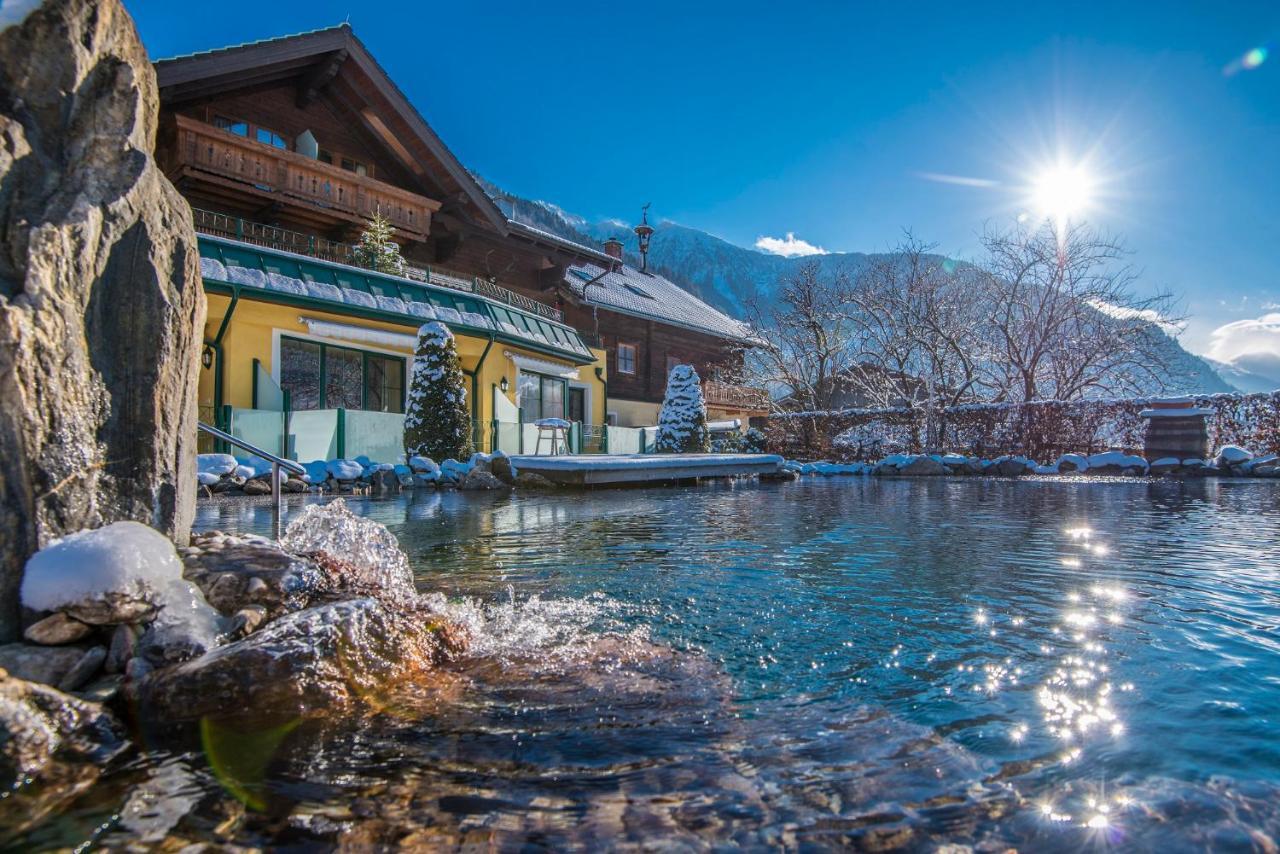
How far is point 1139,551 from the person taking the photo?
208 inches

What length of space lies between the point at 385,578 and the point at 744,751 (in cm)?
260

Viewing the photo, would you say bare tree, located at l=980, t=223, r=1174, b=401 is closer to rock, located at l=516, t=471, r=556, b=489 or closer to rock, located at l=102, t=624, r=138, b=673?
rock, located at l=516, t=471, r=556, b=489

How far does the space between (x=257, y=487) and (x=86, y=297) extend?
32.1 ft

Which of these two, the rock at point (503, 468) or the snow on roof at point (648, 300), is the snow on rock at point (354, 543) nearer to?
the rock at point (503, 468)

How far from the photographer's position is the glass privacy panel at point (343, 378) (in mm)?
16734

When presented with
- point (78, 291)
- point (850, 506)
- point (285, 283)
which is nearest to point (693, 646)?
point (78, 291)

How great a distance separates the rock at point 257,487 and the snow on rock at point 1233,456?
66.2 ft

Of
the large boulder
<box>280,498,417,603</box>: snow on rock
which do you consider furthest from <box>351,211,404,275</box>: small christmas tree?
the large boulder

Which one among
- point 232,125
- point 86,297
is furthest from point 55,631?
point 232,125

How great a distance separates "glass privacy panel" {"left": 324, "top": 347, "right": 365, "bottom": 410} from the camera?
16.7 m

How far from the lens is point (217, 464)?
11.3 m

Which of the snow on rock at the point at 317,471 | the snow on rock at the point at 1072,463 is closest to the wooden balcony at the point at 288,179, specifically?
the snow on rock at the point at 317,471

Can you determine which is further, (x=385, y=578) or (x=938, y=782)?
(x=385, y=578)

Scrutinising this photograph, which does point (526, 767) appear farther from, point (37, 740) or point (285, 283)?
point (285, 283)
